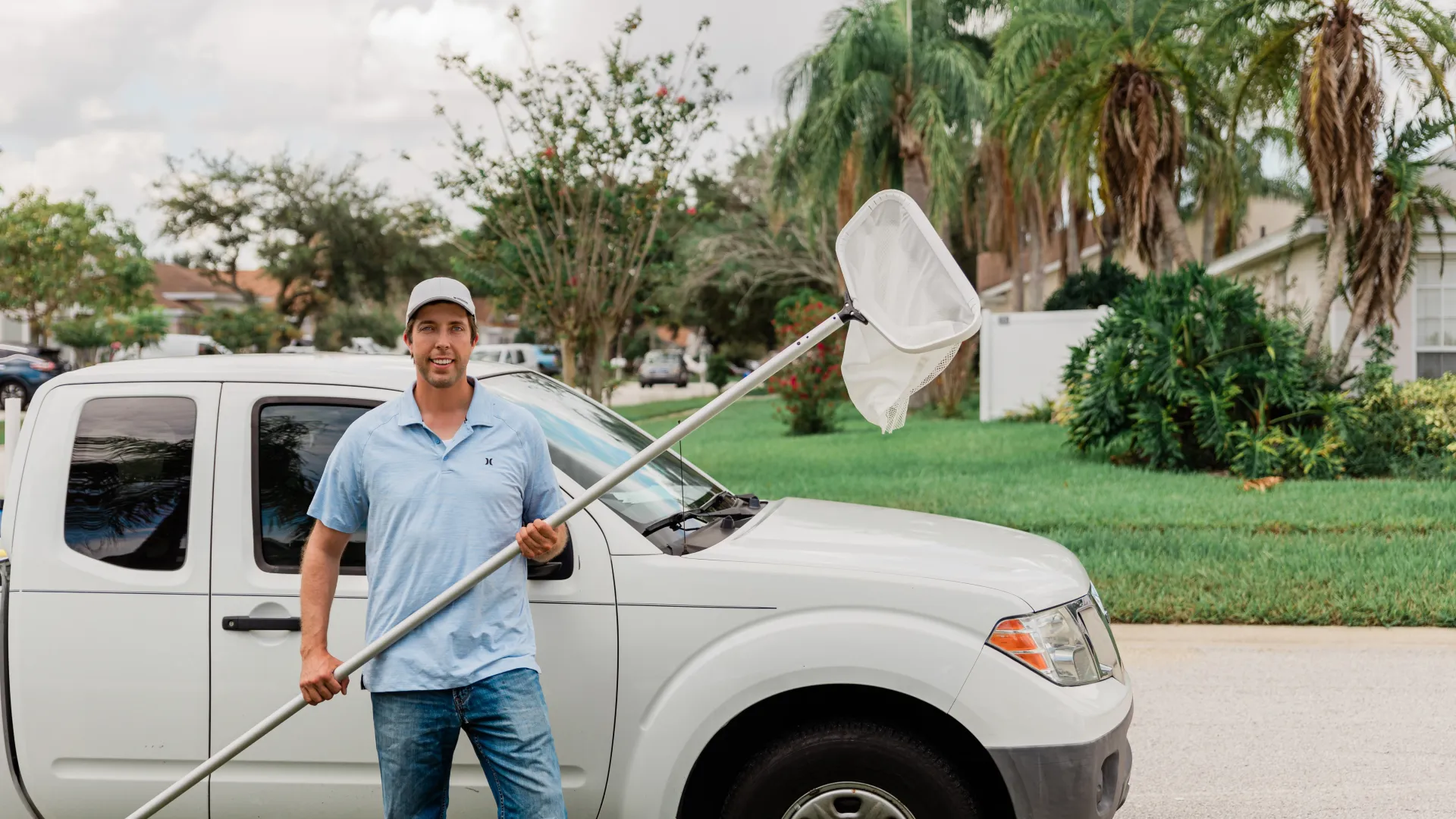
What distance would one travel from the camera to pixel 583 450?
3742 mm

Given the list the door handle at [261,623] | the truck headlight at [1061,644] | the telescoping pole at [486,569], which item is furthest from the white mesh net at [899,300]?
the door handle at [261,623]

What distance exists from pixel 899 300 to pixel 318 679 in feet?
5.44

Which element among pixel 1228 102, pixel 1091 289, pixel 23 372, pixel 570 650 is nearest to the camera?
pixel 570 650

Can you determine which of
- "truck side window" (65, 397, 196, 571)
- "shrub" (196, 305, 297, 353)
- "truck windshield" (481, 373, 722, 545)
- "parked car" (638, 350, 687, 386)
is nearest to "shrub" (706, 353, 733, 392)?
"parked car" (638, 350, 687, 386)

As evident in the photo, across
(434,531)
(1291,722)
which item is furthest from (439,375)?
(1291,722)

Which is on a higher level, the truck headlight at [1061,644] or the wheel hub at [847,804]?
the truck headlight at [1061,644]

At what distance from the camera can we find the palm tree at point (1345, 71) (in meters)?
13.1

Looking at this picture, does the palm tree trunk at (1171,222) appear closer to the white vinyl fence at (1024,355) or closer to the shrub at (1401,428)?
the shrub at (1401,428)

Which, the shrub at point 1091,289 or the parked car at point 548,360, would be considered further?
the parked car at point 548,360

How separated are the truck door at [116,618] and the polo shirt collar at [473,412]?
778mm

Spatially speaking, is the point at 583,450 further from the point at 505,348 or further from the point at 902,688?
the point at 505,348

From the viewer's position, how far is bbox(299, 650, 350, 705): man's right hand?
9.62 feet

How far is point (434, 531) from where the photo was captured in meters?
2.92

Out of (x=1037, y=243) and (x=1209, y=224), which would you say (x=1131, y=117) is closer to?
(x=1037, y=243)
